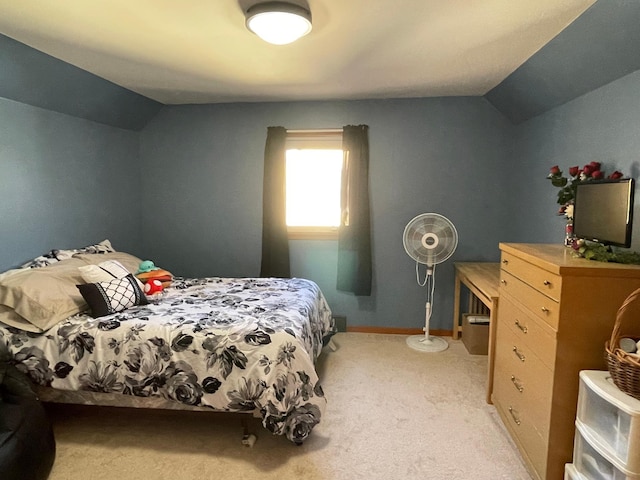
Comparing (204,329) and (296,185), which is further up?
(296,185)

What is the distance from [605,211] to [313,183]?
2613 mm

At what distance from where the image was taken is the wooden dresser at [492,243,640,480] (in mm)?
1749

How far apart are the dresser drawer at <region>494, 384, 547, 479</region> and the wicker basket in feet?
1.59

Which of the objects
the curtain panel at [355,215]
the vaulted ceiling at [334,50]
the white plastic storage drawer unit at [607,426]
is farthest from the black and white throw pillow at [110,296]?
the white plastic storage drawer unit at [607,426]

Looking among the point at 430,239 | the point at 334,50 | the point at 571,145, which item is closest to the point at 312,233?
the point at 430,239

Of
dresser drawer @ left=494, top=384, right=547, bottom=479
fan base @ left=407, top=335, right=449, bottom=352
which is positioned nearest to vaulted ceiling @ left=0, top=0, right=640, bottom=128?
dresser drawer @ left=494, top=384, right=547, bottom=479

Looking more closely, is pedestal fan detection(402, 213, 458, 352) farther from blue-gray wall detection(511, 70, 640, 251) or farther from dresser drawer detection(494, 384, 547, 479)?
dresser drawer detection(494, 384, 547, 479)

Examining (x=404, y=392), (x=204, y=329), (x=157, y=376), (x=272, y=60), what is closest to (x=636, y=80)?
(x=272, y=60)

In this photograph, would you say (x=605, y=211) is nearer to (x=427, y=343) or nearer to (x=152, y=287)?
(x=427, y=343)

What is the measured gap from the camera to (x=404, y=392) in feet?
9.46

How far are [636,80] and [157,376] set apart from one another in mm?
2981

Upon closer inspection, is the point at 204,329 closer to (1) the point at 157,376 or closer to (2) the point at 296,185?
(1) the point at 157,376

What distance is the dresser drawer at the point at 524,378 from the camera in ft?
6.21

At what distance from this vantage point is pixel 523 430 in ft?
6.97
